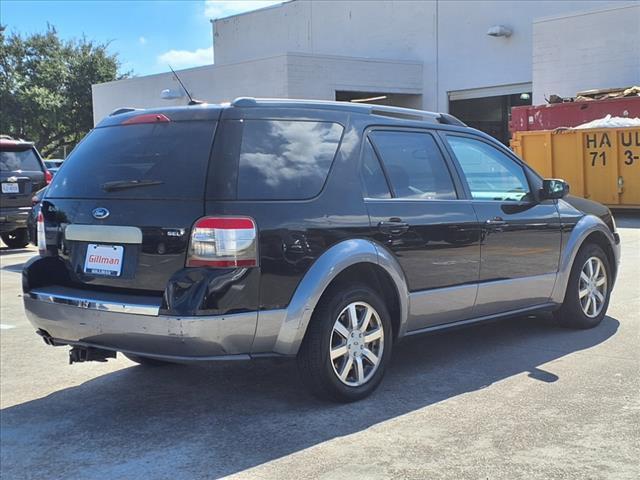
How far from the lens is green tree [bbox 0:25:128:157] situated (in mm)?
40906

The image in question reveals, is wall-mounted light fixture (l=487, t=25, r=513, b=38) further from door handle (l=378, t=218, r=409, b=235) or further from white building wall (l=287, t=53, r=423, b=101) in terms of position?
door handle (l=378, t=218, r=409, b=235)

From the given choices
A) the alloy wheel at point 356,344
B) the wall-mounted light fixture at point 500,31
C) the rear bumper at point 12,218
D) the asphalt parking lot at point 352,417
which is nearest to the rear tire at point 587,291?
the asphalt parking lot at point 352,417

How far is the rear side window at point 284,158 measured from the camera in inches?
157

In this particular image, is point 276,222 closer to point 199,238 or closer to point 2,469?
point 199,238

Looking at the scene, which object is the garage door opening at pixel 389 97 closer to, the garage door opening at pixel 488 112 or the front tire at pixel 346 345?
the garage door opening at pixel 488 112

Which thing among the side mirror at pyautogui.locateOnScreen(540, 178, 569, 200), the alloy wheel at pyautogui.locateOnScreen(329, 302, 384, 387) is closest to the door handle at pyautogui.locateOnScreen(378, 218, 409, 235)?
the alloy wheel at pyautogui.locateOnScreen(329, 302, 384, 387)

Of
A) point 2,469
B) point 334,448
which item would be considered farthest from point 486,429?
point 2,469

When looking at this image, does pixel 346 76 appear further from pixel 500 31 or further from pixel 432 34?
pixel 500 31

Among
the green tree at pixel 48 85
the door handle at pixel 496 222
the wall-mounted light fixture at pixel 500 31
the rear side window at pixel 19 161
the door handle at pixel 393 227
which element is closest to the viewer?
the door handle at pixel 393 227

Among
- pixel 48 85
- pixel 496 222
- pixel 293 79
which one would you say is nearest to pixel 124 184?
pixel 496 222

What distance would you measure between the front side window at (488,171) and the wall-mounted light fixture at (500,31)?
19823 millimetres

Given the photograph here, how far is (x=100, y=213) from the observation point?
416cm

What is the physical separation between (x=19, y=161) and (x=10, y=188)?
60 cm

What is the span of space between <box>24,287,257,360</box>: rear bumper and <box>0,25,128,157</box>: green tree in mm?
39552
